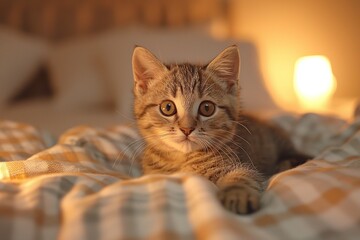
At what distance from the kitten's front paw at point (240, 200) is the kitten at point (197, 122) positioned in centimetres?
16

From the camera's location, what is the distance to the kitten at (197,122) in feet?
3.24

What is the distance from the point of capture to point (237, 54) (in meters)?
1.08

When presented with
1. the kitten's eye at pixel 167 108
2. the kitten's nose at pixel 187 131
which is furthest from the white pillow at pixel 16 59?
the kitten's nose at pixel 187 131

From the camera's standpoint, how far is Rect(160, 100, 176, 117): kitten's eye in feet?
3.35

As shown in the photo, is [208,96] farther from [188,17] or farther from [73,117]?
[188,17]

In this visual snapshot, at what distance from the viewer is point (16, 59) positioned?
230 cm

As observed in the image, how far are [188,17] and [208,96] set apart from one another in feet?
5.53

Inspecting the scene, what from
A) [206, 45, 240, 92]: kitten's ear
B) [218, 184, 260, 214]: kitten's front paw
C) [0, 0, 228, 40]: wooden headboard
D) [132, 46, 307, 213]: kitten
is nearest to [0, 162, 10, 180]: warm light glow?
[132, 46, 307, 213]: kitten

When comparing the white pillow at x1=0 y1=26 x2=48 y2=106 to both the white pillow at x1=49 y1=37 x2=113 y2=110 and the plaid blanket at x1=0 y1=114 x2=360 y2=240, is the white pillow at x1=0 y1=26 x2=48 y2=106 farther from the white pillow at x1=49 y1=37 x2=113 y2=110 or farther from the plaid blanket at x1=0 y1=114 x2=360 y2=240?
the plaid blanket at x1=0 y1=114 x2=360 y2=240

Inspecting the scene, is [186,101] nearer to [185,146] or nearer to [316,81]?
[185,146]

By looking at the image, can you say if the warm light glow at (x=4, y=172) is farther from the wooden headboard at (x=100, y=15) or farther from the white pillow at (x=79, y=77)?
the wooden headboard at (x=100, y=15)

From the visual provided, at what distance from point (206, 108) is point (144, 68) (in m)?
0.24

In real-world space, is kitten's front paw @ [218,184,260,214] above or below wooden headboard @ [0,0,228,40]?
below

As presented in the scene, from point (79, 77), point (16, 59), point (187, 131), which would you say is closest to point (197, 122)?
point (187, 131)
